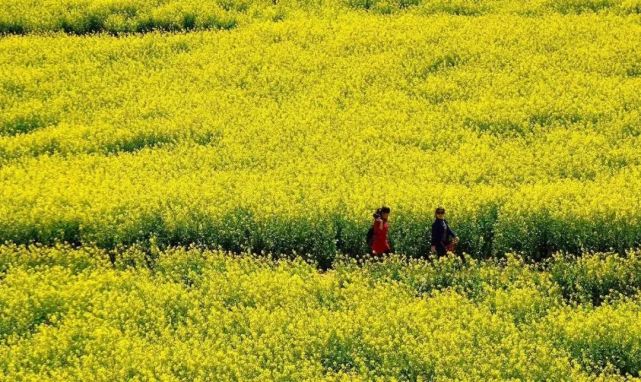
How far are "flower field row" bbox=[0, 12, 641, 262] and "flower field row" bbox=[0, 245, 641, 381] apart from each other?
0.87m

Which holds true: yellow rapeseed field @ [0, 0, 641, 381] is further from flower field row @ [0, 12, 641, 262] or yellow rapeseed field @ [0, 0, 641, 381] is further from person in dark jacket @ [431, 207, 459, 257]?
person in dark jacket @ [431, 207, 459, 257]

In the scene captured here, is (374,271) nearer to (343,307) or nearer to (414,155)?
(343,307)

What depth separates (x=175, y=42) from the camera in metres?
24.7

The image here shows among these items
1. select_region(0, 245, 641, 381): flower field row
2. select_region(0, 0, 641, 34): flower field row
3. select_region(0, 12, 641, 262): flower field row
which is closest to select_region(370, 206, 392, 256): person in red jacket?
select_region(0, 245, 641, 381): flower field row

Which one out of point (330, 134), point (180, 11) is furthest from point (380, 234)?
point (180, 11)

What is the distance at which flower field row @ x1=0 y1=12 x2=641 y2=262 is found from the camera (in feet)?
46.4

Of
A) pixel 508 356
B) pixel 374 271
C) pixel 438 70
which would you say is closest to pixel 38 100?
pixel 438 70

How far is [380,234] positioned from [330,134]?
5.08 m

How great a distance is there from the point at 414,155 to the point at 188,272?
208 inches

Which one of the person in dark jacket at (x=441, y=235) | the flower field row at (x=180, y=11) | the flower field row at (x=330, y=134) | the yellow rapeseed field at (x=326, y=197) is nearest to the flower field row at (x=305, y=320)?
the yellow rapeseed field at (x=326, y=197)

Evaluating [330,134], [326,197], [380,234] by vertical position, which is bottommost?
[380,234]

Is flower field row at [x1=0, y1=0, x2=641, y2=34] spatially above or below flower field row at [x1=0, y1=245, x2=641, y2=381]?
above

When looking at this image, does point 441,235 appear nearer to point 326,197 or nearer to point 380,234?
point 380,234

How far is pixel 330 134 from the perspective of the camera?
17953 mm
